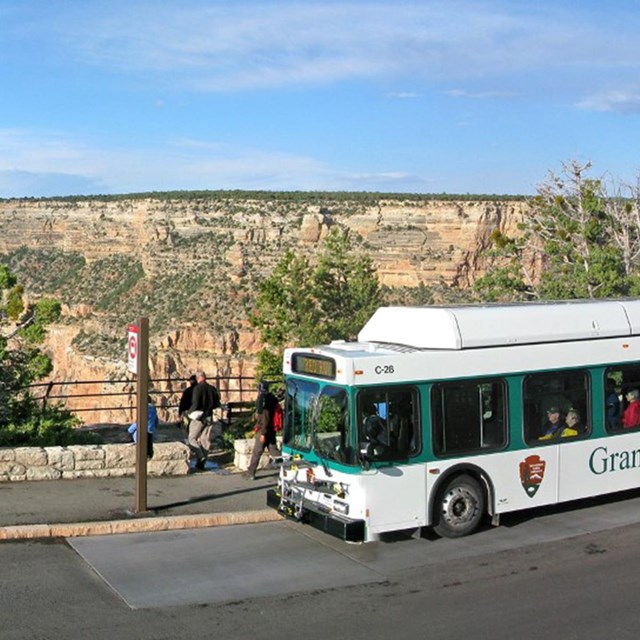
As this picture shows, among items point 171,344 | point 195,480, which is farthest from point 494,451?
point 171,344

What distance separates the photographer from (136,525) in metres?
11.7

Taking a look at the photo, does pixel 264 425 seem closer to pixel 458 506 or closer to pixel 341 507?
pixel 341 507


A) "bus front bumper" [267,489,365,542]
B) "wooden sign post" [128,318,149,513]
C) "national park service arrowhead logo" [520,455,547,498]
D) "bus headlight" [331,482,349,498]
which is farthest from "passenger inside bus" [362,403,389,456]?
"wooden sign post" [128,318,149,513]

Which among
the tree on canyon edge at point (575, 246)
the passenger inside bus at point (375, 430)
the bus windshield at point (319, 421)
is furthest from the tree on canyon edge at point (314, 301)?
the passenger inside bus at point (375, 430)

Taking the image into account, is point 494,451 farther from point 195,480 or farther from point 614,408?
point 195,480

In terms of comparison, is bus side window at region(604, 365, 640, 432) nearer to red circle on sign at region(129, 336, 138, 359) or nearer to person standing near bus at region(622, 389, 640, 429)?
person standing near bus at region(622, 389, 640, 429)

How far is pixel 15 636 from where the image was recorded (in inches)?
324

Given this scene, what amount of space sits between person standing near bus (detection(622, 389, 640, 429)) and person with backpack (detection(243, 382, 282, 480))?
15.9 ft

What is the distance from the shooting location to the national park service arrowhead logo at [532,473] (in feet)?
39.5

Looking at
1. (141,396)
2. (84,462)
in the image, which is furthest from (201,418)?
(141,396)

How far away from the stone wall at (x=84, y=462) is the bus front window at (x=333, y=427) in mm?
3690

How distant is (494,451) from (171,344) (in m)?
47.7

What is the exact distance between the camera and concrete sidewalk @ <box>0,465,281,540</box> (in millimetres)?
11531

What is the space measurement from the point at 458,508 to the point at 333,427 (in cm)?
186
